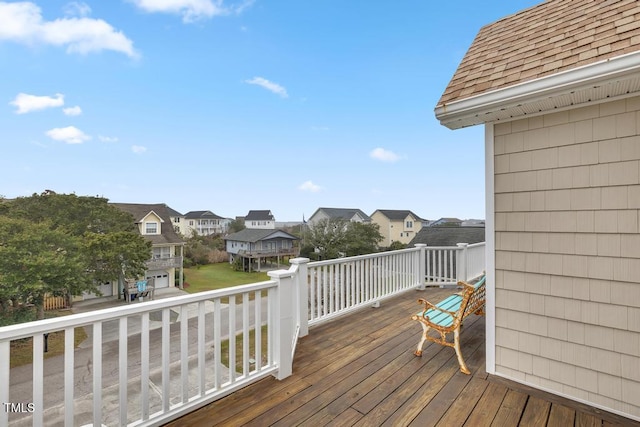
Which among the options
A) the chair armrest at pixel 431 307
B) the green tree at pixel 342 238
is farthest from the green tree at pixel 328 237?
the chair armrest at pixel 431 307

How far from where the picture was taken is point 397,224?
109 feet

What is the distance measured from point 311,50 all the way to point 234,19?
142 inches

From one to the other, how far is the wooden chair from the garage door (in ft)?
54.3

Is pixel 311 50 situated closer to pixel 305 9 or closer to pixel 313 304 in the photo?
pixel 305 9

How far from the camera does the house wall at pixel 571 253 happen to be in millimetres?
1999

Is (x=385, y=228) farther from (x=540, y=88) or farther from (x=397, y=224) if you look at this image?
(x=540, y=88)

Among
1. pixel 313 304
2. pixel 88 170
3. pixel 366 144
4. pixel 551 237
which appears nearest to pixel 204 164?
pixel 88 170

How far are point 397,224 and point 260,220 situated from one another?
2312cm

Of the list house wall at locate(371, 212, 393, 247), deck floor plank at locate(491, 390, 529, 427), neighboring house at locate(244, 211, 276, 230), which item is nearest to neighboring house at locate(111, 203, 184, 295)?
deck floor plank at locate(491, 390, 529, 427)

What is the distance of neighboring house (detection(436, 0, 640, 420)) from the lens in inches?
77.7

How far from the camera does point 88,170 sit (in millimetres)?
19422

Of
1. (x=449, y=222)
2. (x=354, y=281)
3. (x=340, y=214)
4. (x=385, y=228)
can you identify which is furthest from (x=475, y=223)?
(x=354, y=281)

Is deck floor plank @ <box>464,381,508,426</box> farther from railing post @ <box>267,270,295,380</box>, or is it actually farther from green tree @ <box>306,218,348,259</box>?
green tree @ <box>306,218,348,259</box>

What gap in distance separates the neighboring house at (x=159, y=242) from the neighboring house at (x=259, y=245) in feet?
26.7
